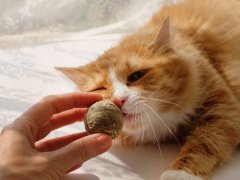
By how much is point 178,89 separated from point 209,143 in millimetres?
184

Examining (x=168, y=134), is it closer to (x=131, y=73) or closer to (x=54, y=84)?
(x=131, y=73)

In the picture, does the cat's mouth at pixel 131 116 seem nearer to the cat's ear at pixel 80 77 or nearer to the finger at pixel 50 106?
the finger at pixel 50 106

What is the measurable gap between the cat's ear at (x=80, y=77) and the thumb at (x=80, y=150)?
1.16 ft

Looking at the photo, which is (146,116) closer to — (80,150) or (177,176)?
(177,176)

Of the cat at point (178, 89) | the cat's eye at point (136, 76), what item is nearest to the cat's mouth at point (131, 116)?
the cat at point (178, 89)

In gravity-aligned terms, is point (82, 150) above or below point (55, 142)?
below

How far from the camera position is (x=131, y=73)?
124 cm

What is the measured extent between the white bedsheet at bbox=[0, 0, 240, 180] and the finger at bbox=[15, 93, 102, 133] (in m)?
0.19

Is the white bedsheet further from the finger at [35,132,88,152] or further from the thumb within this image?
the thumb

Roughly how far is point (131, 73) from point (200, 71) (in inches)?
10.2

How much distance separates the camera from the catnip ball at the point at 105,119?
1072 millimetres

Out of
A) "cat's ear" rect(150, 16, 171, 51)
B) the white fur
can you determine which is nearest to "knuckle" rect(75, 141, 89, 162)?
the white fur

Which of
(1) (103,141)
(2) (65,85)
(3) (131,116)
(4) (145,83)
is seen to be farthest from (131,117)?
(2) (65,85)

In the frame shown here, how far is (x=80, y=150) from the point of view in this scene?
0.95 m
